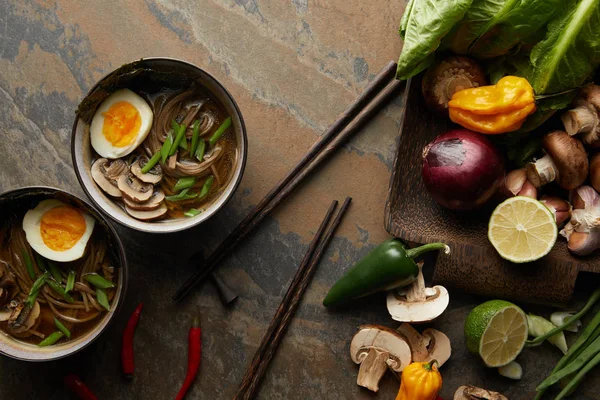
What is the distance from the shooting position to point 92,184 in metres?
2.47

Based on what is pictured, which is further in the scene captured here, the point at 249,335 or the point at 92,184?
the point at 249,335

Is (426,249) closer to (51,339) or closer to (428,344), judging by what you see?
(428,344)

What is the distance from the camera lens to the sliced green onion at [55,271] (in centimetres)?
254

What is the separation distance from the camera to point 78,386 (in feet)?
8.90

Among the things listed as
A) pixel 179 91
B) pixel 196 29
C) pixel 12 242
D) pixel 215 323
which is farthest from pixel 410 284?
pixel 12 242

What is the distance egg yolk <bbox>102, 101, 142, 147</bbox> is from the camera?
8.24 ft

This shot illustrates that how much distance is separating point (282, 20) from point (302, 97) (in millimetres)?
350

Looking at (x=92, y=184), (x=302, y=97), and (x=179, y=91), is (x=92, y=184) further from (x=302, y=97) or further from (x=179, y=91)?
(x=302, y=97)

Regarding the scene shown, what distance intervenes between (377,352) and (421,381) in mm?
228

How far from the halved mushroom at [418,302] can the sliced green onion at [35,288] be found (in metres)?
1.43

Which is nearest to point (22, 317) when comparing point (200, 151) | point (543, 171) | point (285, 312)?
point (200, 151)

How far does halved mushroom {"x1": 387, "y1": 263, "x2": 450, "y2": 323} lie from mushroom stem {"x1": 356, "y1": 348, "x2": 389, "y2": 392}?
183 millimetres

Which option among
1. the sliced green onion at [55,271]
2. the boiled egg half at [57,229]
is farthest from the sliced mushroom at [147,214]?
the sliced green onion at [55,271]

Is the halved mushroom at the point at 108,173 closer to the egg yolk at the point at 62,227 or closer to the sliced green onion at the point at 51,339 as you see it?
the egg yolk at the point at 62,227
